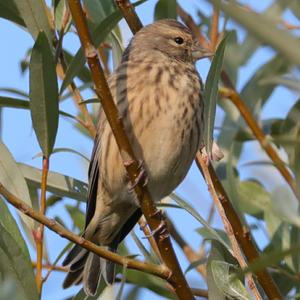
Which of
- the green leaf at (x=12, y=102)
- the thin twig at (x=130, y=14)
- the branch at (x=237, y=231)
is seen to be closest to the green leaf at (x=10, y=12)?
the green leaf at (x=12, y=102)

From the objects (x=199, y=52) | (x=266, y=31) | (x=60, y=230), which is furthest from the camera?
(x=199, y=52)

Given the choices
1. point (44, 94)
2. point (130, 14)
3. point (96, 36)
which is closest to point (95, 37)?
point (96, 36)

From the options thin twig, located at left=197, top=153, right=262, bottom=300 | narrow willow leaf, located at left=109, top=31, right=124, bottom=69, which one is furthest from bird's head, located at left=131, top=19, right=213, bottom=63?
thin twig, located at left=197, top=153, right=262, bottom=300

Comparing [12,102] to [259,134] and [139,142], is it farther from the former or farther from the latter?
[259,134]

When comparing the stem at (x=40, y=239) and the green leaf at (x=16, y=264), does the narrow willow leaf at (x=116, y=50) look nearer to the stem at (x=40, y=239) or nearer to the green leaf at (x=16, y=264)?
the stem at (x=40, y=239)

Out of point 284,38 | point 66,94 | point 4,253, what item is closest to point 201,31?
point 66,94

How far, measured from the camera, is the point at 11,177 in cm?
287

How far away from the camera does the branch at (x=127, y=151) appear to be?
210 cm

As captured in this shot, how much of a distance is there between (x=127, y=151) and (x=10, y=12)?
1.01 m

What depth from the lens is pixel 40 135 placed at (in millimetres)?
2818

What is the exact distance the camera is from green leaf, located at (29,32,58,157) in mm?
2609

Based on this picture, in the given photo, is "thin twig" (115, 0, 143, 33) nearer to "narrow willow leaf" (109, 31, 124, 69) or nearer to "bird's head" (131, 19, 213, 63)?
"narrow willow leaf" (109, 31, 124, 69)

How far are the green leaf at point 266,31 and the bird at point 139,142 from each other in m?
2.34

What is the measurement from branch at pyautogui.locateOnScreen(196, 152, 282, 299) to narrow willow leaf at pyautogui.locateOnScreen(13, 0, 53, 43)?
842 mm
